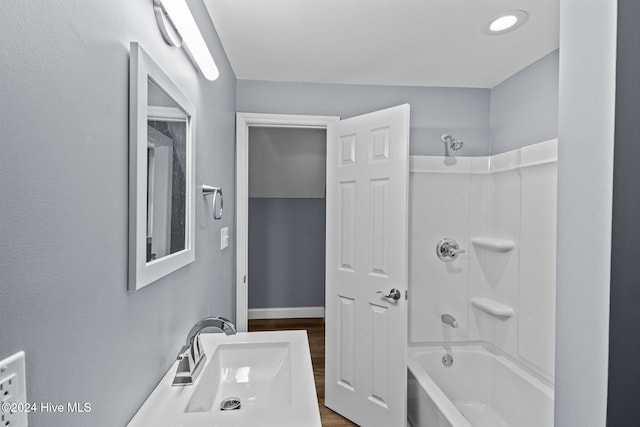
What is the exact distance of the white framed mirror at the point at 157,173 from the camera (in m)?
0.88

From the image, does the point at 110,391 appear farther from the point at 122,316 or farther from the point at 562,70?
the point at 562,70

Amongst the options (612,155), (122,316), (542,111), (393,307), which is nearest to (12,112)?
(122,316)

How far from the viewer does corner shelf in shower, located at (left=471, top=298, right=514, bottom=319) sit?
238cm

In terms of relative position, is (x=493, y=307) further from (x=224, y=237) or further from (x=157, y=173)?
(x=157, y=173)

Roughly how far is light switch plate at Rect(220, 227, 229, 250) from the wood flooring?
53.4 inches

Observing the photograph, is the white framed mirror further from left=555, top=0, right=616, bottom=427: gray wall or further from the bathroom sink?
left=555, top=0, right=616, bottom=427: gray wall

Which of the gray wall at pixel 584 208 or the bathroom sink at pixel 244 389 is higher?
the gray wall at pixel 584 208

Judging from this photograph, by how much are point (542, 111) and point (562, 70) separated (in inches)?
64.2

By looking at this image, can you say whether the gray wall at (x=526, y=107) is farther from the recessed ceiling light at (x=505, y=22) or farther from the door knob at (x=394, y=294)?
the door knob at (x=394, y=294)

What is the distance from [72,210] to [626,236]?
3.33ft

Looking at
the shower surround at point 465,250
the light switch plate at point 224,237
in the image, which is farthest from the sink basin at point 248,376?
the shower surround at point 465,250

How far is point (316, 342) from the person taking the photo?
3621 millimetres

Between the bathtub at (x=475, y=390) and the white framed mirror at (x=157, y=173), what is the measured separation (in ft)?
4.95

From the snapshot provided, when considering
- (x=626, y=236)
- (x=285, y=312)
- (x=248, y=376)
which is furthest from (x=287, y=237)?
(x=626, y=236)
